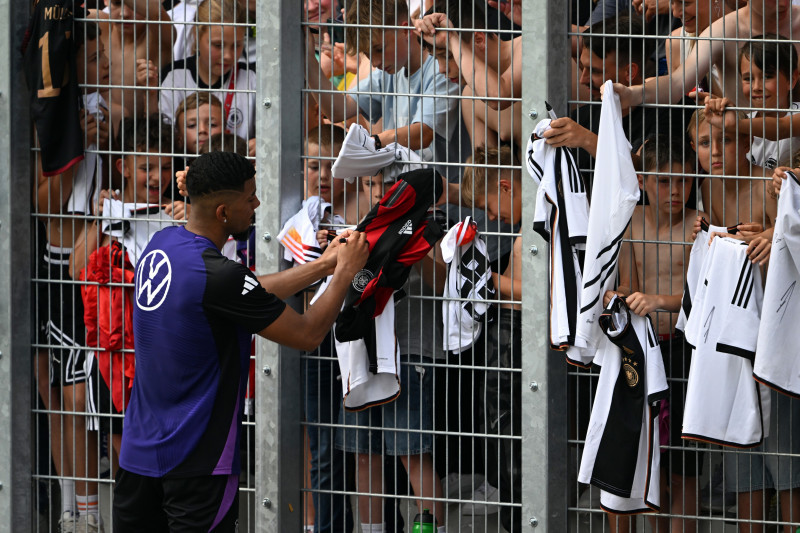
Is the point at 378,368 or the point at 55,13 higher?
the point at 55,13

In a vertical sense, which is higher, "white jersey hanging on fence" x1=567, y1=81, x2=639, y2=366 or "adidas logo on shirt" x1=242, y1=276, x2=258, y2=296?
"white jersey hanging on fence" x1=567, y1=81, x2=639, y2=366

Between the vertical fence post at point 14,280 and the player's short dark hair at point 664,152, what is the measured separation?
9.05ft

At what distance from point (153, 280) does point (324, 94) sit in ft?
4.75

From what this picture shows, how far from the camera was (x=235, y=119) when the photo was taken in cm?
568

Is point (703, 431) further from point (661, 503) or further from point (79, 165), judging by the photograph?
point (79, 165)

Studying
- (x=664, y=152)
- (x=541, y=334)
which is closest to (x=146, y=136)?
(x=541, y=334)

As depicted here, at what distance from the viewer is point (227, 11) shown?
564 cm

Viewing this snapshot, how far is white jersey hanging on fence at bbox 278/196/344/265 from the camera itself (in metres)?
5.36

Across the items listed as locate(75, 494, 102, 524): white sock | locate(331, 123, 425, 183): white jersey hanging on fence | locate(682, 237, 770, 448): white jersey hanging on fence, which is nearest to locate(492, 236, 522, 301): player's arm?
locate(331, 123, 425, 183): white jersey hanging on fence

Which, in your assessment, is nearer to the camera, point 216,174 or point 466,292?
point 216,174

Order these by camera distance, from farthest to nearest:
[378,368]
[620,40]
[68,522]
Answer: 1. [68,522]
2. [378,368]
3. [620,40]

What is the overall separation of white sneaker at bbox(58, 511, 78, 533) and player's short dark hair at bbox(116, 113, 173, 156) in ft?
Result: 5.59

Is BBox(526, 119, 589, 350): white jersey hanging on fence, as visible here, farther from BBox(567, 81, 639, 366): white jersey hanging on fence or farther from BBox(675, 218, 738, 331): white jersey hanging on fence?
BBox(675, 218, 738, 331): white jersey hanging on fence

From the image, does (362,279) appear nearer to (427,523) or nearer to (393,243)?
(393,243)
